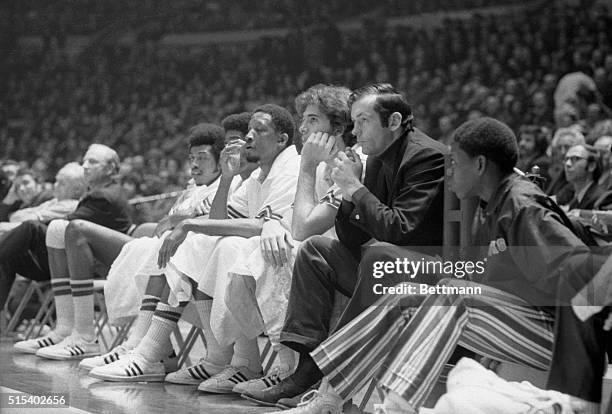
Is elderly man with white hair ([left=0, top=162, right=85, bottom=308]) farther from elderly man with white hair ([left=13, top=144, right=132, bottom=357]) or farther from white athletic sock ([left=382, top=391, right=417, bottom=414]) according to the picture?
white athletic sock ([left=382, top=391, right=417, bottom=414])

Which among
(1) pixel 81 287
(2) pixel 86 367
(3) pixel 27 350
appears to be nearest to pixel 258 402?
(2) pixel 86 367

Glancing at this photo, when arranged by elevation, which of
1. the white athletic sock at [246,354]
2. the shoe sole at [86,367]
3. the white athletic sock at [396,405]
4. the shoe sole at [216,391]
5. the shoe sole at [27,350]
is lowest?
the shoe sole at [27,350]

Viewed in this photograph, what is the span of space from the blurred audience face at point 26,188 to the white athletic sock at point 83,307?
2110 millimetres

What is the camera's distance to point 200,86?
1534 cm

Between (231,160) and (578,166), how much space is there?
2.20 meters

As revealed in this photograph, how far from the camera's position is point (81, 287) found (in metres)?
4.75

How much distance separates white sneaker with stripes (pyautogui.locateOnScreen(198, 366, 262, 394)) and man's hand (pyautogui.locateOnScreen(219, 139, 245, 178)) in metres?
0.81

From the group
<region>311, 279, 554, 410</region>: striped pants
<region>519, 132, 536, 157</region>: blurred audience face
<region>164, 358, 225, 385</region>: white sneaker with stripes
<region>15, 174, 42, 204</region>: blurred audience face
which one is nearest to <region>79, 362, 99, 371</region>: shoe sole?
<region>164, 358, 225, 385</region>: white sneaker with stripes

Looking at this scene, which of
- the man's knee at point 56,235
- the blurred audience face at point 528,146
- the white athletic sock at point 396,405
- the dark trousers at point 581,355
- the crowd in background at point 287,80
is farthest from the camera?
the crowd in background at point 287,80

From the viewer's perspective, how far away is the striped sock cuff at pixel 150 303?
13.0 feet

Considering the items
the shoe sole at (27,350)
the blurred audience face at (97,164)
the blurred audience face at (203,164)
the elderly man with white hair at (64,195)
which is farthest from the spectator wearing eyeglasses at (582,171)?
the shoe sole at (27,350)

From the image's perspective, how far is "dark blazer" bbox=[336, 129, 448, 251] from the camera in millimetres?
2791

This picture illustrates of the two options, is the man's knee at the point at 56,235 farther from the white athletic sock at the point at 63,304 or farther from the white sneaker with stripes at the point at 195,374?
the white sneaker with stripes at the point at 195,374

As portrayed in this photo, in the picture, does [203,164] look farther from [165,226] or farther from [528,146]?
[528,146]
